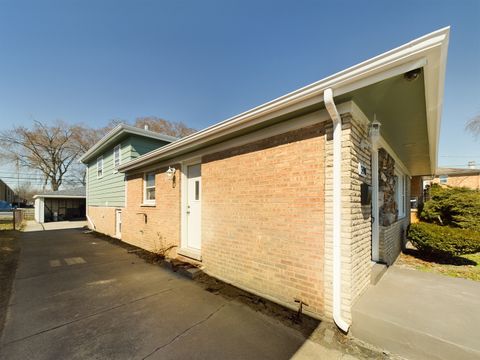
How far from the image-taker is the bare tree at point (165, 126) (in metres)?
24.9

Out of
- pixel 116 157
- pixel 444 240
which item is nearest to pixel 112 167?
pixel 116 157

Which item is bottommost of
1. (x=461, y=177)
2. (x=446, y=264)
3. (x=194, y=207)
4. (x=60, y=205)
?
(x=60, y=205)

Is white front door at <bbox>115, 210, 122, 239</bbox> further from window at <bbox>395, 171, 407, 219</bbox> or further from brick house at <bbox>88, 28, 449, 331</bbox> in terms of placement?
window at <bbox>395, 171, 407, 219</bbox>

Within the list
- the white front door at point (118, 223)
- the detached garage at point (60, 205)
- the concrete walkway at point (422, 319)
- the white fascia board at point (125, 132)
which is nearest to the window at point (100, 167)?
the white fascia board at point (125, 132)

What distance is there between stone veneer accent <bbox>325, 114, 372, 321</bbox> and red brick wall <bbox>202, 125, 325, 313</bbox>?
0.10m

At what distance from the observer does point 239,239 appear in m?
3.93

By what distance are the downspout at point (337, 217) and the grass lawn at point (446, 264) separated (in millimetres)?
3397

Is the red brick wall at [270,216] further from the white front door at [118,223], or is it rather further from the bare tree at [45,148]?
the bare tree at [45,148]

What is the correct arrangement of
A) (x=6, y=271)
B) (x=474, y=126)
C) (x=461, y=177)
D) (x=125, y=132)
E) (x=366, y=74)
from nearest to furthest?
→ (x=366, y=74) → (x=6, y=271) → (x=125, y=132) → (x=474, y=126) → (x=461, y=177)

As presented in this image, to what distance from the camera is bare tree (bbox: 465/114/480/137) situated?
1237 centimetres

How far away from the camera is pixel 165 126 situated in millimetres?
25688

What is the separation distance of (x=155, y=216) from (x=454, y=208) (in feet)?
37.0

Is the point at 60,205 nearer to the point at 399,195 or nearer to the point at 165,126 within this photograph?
the point at 165,126

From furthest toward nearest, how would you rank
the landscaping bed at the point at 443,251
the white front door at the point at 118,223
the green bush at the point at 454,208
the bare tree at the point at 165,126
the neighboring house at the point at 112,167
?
the bare tree at the point at 165,126 → the white front door at the point at 118,223 → the neighboring house at the point at 112,167 → the green bush at the point at 454,208 → the landscaping bed at the point at 443,251
